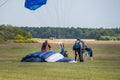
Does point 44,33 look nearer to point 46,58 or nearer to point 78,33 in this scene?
point 78,33

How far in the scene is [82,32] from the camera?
597 ft

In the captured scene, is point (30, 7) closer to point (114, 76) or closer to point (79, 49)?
point (79, 49)

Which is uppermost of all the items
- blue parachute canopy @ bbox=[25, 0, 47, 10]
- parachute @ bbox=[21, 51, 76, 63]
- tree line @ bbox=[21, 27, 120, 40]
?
blue parachute canopy @ bbox=[25, 0, 47, 10]

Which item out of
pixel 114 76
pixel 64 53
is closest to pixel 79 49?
pixel 64 53

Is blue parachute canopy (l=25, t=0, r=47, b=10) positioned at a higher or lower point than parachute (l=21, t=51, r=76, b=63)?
higher

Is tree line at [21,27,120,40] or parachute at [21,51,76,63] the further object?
tree line at [21,27,120,40]

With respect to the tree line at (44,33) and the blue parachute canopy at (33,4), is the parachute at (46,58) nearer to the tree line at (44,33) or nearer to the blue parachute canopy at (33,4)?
the blue parachute canopy at (33,4)

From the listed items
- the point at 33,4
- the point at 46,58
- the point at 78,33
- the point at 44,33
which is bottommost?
the point at 78,33

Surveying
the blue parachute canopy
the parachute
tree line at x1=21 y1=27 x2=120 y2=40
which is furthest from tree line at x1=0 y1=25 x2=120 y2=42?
the blue parachute canopy

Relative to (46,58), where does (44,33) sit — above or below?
below

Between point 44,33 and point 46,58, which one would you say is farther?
point 44,33

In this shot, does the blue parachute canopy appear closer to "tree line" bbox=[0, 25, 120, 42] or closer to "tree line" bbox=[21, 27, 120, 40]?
"tree line" bbox=[0, 25, 120, 42]

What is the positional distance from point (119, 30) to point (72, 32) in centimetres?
3516

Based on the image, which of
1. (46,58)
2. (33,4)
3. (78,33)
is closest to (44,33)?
(78,33)
